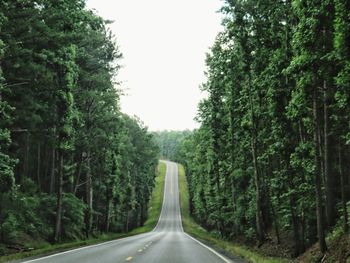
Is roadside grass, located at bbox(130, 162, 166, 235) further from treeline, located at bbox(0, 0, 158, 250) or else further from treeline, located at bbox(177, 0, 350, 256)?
treeline, located at bbox(177, 0, 350, 256)

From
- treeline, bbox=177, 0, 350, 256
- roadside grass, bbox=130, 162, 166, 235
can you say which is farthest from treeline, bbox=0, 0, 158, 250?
roadside grass, bbox=130, 162, 166, 235

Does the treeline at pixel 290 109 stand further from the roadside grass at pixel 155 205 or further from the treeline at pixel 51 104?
the roadside grass at pixel 155 205

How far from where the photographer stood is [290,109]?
52.2 ft

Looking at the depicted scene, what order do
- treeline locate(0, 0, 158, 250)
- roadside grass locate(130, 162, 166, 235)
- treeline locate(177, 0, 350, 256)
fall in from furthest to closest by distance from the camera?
roadside grass locate(130, 162, 166, 235) → treeline locate(0, 0, 158, 250) → treeline locate(177, 0, 350, 256)

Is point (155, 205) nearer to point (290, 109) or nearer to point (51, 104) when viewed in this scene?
point (51, 104)

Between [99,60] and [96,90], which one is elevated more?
[99,60]

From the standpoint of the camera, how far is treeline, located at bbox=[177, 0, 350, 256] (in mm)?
12500

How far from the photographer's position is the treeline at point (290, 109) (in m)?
12.5

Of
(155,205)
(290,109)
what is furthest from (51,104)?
(155,205)

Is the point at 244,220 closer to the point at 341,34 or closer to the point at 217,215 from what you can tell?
the point at 217,215

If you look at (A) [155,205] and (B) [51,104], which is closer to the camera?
(B) [51,104]

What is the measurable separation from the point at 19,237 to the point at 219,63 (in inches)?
640

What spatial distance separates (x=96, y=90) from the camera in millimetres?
36062

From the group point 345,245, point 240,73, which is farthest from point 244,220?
point 345,245
